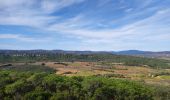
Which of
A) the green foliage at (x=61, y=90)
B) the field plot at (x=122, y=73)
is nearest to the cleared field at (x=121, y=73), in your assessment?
the field plot at (x=122, y=73)

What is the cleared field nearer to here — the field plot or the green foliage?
the field plot

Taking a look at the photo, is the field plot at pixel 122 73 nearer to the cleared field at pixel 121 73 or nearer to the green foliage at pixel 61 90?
the cleared field at pixel 121 73

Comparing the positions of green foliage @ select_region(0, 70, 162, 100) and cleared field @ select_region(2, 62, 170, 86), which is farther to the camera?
cleared field @ select_region(2, 62, 170, 86)

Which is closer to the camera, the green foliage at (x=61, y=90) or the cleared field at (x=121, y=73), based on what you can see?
the green foliage at (x=61, y=90)

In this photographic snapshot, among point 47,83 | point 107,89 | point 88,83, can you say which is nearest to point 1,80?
point 47,83

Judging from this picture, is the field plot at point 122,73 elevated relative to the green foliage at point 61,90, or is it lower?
lower

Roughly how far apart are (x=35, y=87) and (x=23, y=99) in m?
4.70

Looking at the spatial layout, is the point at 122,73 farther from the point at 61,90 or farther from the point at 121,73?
the point at 61,90

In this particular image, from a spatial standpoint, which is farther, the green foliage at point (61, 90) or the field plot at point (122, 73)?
the field plot at point (122, 73)

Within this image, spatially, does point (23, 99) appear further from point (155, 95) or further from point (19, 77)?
point (155, 95)

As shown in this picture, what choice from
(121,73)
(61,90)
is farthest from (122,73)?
(61,90)

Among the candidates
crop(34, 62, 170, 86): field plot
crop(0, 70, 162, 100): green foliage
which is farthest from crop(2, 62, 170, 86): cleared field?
crop(0, 70, 162, 100): green foliage

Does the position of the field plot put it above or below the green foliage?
below

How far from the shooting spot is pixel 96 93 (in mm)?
53500
